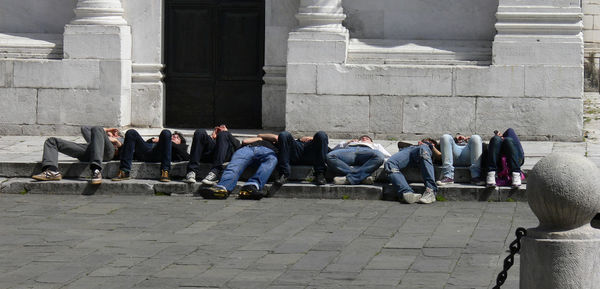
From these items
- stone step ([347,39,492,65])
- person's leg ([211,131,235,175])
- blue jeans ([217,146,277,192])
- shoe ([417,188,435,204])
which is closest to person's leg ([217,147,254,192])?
→ blue jeans ([217,146,277,192])

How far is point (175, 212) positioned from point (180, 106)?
5255 millimetres

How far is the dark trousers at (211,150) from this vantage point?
12.5 meters

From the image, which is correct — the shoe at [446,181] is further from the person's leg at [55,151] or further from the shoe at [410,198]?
the person's leg at [55,151]

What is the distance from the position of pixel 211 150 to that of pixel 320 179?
51.2 inches

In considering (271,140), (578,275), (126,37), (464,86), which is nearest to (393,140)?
(464,86)

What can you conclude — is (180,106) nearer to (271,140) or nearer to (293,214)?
(271,140)

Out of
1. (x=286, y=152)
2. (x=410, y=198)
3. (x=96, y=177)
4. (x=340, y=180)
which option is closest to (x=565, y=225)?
(x=410, y=198)

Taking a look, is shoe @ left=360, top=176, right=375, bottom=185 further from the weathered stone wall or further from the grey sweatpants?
the weathered stone wall

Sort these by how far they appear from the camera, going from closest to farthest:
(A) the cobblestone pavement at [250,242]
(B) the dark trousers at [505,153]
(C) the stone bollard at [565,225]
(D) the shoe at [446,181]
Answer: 1. (C) the stone bollard at [565,225]
2. (A) the cobblestone pavement at [250,242]
3. (B) the dark trousers at [505,153]
4. (D) the shoe at [446,181]

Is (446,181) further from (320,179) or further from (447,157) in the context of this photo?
(320,179)

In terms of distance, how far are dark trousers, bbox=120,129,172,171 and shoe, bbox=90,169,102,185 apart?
1.01 ft

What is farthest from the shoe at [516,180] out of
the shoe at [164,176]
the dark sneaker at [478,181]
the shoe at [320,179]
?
the shoe at [164,176]

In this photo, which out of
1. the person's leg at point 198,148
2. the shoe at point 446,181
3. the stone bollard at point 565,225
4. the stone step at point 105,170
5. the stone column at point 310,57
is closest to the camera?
the stone bollard at point 565,225

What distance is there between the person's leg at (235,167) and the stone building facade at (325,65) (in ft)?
8.77
